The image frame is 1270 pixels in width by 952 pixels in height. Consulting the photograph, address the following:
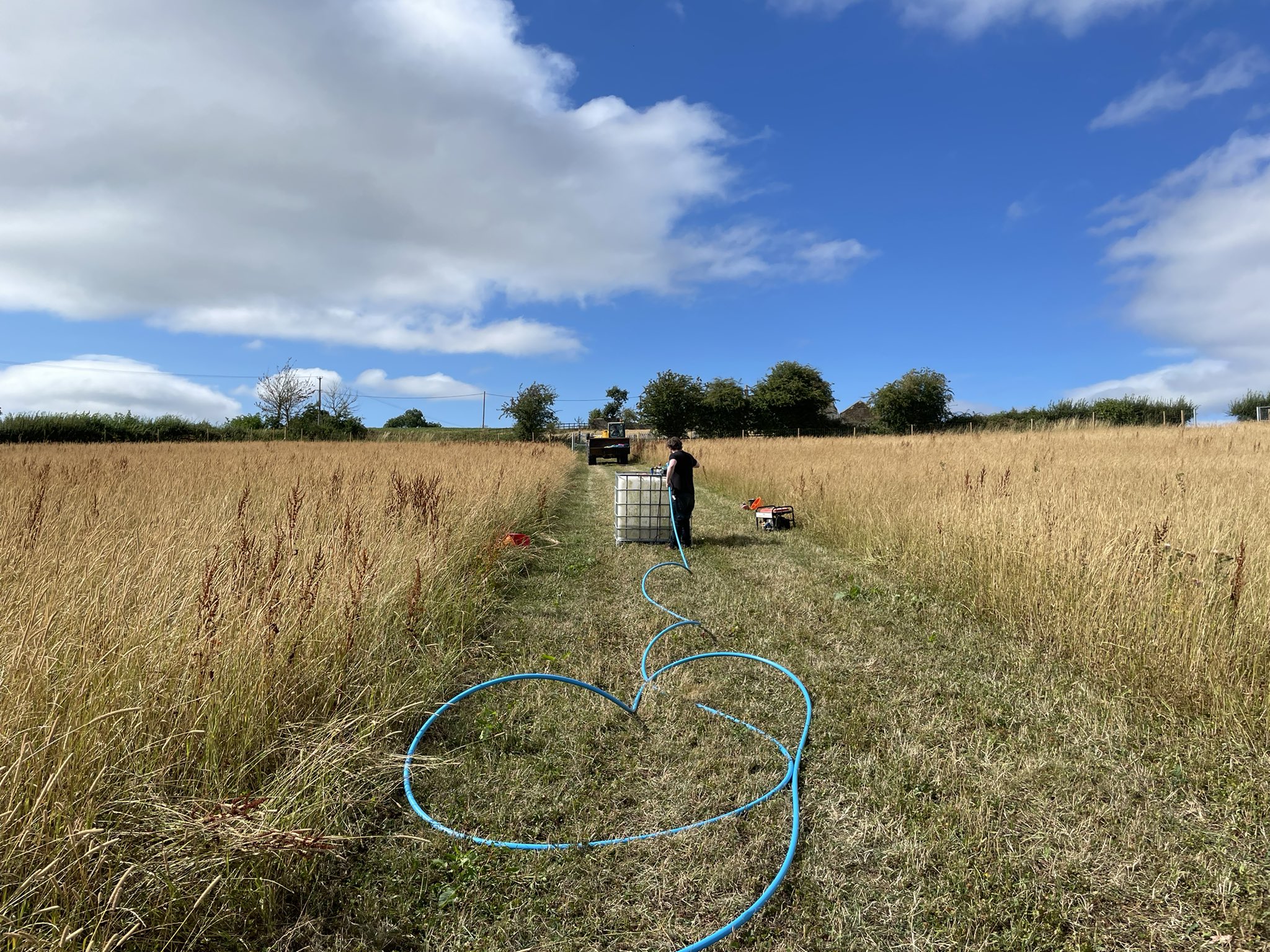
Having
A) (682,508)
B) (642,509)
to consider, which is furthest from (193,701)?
(642,509)

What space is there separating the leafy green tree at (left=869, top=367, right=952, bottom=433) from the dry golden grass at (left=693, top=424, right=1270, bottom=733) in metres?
33.7

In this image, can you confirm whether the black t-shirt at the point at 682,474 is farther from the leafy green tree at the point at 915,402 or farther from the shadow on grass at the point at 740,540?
the leafy green tree at the point at 915,402

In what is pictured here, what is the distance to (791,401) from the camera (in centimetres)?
4409

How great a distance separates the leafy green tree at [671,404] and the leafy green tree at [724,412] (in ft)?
2.31

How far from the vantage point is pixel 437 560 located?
5.13 metres

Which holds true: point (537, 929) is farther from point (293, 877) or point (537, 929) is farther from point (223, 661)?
point (223, 661)

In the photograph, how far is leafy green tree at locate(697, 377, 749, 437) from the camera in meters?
45.6

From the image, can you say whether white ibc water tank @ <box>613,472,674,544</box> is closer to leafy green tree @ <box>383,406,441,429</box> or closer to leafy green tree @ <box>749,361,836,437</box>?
leafy green tree @ <box>749,361,836,437</box>

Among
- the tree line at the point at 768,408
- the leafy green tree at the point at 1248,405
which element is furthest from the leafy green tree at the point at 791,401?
the leafy green tree at the point at 1248,405

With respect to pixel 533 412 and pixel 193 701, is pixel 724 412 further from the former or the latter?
pixel 193 701

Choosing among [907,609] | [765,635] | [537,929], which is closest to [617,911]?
[537,929]

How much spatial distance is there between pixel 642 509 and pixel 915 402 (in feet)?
133

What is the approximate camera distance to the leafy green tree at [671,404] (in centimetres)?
4456

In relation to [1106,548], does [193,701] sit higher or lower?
lower
